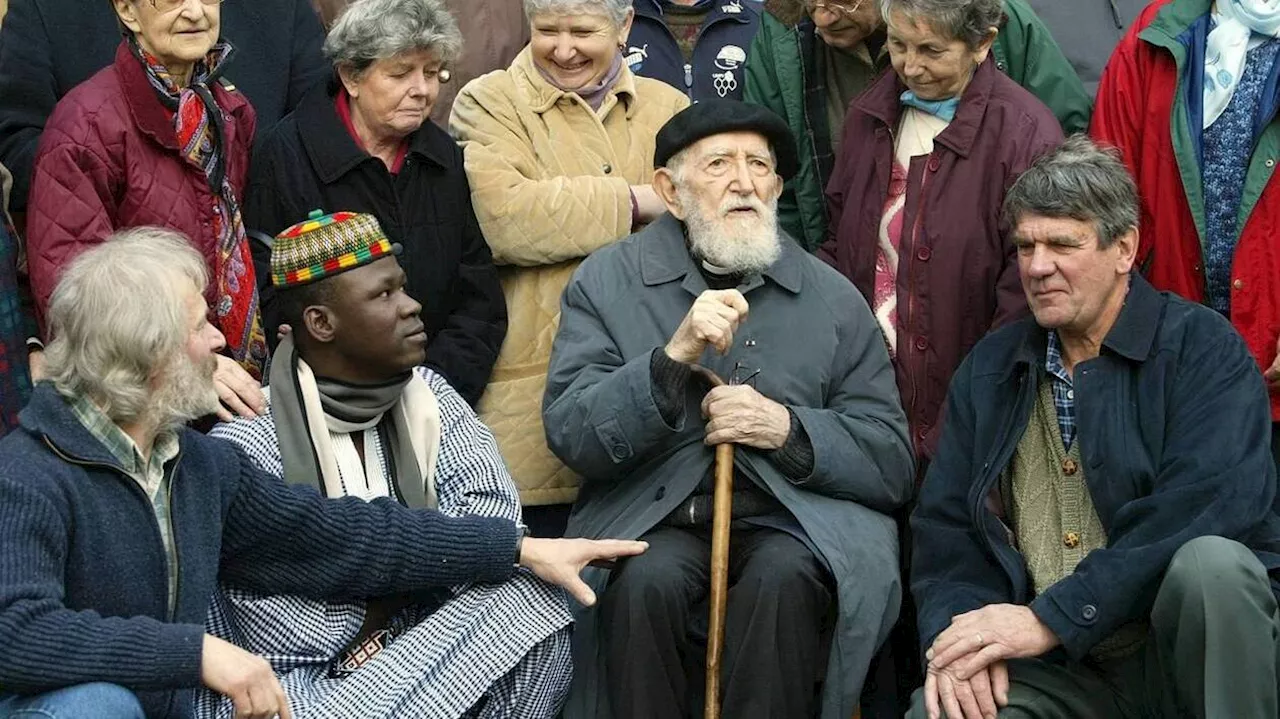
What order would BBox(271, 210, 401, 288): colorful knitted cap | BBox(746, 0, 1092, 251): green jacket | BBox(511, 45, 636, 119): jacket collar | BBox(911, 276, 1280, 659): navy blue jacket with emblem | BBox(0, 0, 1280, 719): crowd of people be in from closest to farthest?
BBox(0, 0, 1280, 719): crowd of people < BBox(911, 276, 1280, 659): navy blue jacket with emblem < BBox(271, 210, 401, 288): colorful knitted cap < BBox(511, 45, 636, 119): jacket collar < BBox(746, 0, 1092, 251): green jacket

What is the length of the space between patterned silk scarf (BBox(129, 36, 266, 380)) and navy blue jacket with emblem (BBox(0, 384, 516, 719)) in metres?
0.81

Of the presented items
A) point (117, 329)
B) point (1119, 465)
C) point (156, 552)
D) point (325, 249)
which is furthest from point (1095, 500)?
point (117, 329)

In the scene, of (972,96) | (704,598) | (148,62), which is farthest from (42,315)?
(972,96)

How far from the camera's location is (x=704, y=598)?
4.99 m

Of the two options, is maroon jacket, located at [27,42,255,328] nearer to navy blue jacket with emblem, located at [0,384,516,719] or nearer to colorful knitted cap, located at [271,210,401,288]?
colorful knitted cap, located at [271,210,401,288]

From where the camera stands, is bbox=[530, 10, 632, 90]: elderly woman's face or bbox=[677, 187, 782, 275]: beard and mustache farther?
bbox=[530, 10, 632, 90]: elderly woman's face

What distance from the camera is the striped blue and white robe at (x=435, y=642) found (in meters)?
4.48

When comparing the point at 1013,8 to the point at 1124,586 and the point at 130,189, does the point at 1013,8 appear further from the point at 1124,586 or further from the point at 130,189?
the point at 130,189

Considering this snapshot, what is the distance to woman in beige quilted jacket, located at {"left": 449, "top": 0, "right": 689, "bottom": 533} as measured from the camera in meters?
5.56

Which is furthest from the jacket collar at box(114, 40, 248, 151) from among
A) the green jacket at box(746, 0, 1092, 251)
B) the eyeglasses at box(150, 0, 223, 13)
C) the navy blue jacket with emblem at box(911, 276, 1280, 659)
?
the navy blue jacket with emblem at box(911, 276, 1280, 659)

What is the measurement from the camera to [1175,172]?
5.32 m

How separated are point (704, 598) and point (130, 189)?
1.91 m

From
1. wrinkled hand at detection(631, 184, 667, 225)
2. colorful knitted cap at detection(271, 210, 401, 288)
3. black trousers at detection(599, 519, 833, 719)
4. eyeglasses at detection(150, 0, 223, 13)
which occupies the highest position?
eyeglasses at detection(150, 0, 223, 13)

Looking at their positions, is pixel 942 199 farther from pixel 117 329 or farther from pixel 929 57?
pixel 117 329
